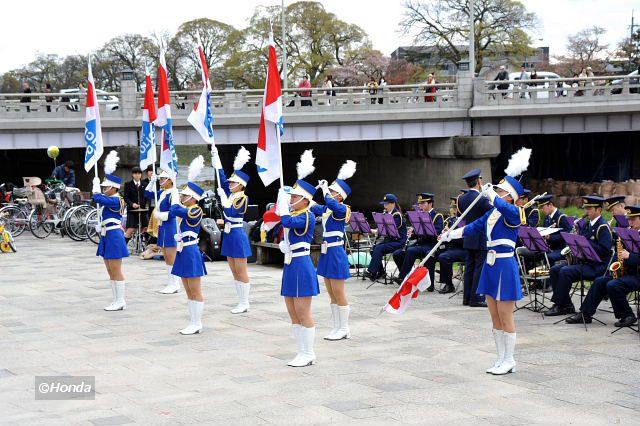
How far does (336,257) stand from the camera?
39.1ft

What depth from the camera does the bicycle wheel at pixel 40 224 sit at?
25.5 metres

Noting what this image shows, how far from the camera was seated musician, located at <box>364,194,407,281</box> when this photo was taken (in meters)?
16.8

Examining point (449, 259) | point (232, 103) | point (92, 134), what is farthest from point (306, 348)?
point (232, 103)

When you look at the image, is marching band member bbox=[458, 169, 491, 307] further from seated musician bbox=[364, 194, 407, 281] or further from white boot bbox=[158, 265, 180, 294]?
white boot bbox=[158, 265, 180, 294]

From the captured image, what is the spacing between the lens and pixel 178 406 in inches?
351

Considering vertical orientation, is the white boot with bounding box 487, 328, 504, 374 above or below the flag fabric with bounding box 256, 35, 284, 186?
below

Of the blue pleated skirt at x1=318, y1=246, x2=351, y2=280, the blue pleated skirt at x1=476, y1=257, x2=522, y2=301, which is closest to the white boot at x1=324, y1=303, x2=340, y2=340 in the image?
the blue pleated skirt at x1=318, y1=246, x2=351, y2=280

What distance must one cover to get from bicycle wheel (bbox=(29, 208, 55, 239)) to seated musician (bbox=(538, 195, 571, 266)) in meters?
15.3

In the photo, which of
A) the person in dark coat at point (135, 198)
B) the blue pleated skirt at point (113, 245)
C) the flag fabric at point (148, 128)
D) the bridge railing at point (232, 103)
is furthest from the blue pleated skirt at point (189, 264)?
the bridge railing at point (232, 103)

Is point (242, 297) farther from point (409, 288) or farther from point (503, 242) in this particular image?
point (503, 242)

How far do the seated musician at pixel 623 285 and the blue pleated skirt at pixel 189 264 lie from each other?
5.26 metres

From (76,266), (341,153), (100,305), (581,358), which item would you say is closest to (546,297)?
(581,358)

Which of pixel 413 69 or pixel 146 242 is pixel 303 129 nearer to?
pixel 146 242

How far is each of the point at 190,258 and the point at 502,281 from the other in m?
4.47
